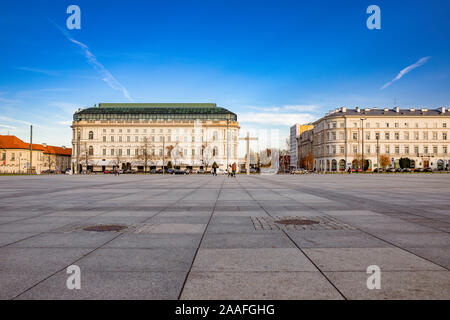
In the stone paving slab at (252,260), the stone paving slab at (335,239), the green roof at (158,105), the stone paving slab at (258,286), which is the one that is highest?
the green roof at (158,105)

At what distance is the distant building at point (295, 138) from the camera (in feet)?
508

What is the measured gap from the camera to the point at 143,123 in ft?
337

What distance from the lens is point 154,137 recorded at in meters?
103

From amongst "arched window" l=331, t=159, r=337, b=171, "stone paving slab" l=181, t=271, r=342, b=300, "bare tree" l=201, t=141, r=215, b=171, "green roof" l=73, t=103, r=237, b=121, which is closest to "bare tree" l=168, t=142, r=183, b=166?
"bare tree" l=201, t=141, r=215, b=171

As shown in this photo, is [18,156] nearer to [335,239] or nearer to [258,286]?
[335,239]

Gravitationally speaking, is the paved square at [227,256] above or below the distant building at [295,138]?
below

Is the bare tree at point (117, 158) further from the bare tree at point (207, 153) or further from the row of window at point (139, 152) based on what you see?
the bare tree at point (207, 153)

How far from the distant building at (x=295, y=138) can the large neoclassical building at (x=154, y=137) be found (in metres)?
53.4

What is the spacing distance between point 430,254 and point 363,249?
3.04 feet

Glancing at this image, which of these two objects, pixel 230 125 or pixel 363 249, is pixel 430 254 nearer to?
pixel 363 249

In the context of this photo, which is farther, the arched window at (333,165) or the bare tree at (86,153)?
the arched window at (333,165)

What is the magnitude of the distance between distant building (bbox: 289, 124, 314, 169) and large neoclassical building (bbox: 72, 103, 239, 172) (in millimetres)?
53361

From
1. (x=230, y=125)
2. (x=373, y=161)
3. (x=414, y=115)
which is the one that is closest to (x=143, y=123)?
(x=230, y=125)

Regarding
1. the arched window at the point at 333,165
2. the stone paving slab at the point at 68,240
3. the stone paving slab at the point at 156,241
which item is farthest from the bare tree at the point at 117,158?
the stone paving slab at the point at 156,241
